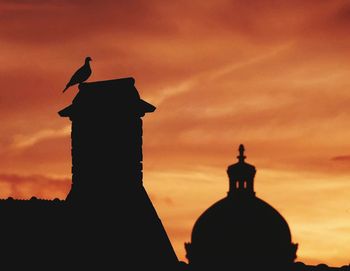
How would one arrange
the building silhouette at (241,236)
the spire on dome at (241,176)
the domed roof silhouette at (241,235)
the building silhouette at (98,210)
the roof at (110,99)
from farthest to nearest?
1. the domed roof silhouette at (241,235)
2. the building silhouette at (241,236)
3. the spire on dome at (241,176)
4. the roof at (110,99)
5. the building silhouette at (98,210)

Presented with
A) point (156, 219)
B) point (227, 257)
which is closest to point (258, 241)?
point (227, 257)

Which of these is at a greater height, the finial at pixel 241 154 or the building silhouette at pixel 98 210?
the finial at pixel 241 154

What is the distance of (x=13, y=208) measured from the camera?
24.7 metres

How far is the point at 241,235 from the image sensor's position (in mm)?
53719

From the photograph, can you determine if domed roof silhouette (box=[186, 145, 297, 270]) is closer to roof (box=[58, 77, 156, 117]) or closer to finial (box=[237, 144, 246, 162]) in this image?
finial (box=[237, 144, 246, 162])

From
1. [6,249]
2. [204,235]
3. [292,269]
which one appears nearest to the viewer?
[6,249]

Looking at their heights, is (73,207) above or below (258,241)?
below

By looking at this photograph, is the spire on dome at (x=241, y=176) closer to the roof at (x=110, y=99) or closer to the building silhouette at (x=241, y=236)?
the building silhouette at (x=241, y=236)

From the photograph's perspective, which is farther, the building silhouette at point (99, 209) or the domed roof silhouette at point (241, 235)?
the domed roof silhouette at point (241, 235)

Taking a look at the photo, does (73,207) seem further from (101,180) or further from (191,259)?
(191,259)

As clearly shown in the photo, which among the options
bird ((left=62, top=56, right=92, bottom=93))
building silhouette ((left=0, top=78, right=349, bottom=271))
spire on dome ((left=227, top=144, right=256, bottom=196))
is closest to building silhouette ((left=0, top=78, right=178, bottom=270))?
building silhouette ((left=0, top=78, right=349, bottom=271))

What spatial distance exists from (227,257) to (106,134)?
28.9 m

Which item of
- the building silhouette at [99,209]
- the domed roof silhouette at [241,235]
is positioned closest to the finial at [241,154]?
the domed roof silhouette at [241,235]

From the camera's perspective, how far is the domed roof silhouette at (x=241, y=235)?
5141 cm
